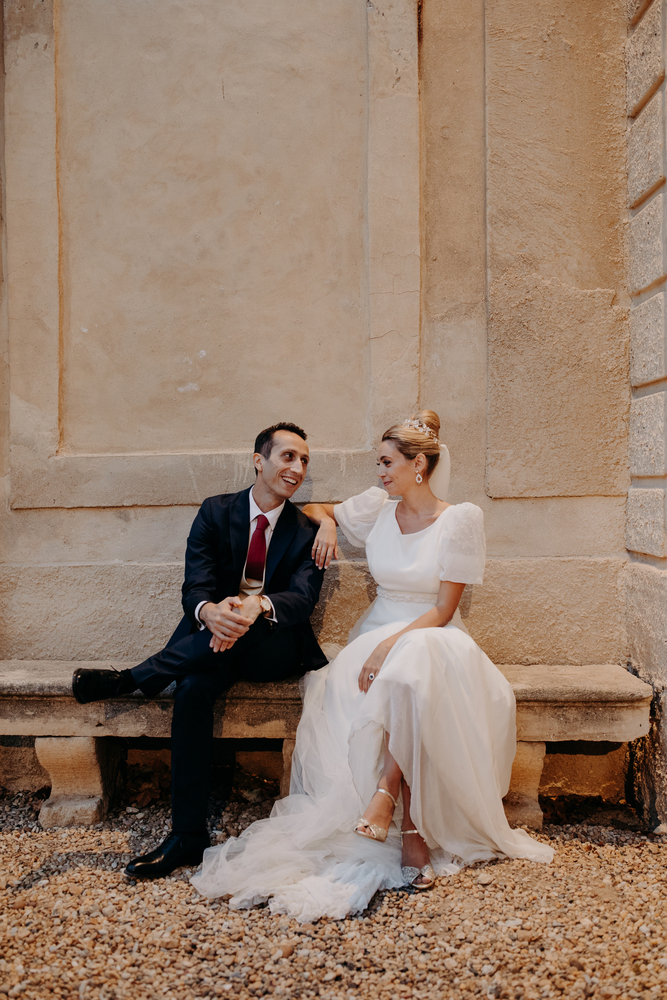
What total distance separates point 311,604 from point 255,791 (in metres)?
1.08

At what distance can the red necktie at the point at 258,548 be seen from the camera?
10.6ft

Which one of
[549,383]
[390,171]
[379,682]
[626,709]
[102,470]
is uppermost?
[390,171]

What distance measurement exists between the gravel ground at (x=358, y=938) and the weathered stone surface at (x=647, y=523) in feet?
4.49

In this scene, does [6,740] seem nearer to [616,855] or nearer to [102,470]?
[102,470]

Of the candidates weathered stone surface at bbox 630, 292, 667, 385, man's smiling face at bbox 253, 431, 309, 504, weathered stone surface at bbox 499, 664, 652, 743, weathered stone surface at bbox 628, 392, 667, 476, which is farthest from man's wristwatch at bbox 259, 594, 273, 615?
weathered stone surface at bbox 630, 292, 667, 385

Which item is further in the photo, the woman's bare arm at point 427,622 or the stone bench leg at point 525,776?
the stone bench leg at point 525,776

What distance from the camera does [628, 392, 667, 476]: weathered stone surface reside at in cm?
316

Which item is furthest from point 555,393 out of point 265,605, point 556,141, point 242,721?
point 242,721

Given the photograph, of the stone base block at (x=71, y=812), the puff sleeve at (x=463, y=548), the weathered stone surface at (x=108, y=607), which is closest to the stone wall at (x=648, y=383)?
the puff sleeve at (x=463, y=548)

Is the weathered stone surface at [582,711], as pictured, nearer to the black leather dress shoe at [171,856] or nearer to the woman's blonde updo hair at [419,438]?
the woman's blonde updo hair at [419,438]

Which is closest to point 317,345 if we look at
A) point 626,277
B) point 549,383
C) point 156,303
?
point 156,303

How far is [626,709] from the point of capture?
3.08 meters

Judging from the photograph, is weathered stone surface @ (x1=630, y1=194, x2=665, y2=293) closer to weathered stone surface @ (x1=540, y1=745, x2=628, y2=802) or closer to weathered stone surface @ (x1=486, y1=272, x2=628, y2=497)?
weathered stone surface @ (x1=486, y1=272, x2=628, y2=497)

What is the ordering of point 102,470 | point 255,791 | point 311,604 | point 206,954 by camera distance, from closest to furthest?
point 206,954
point 311,604
point 255,791
point 102,470
